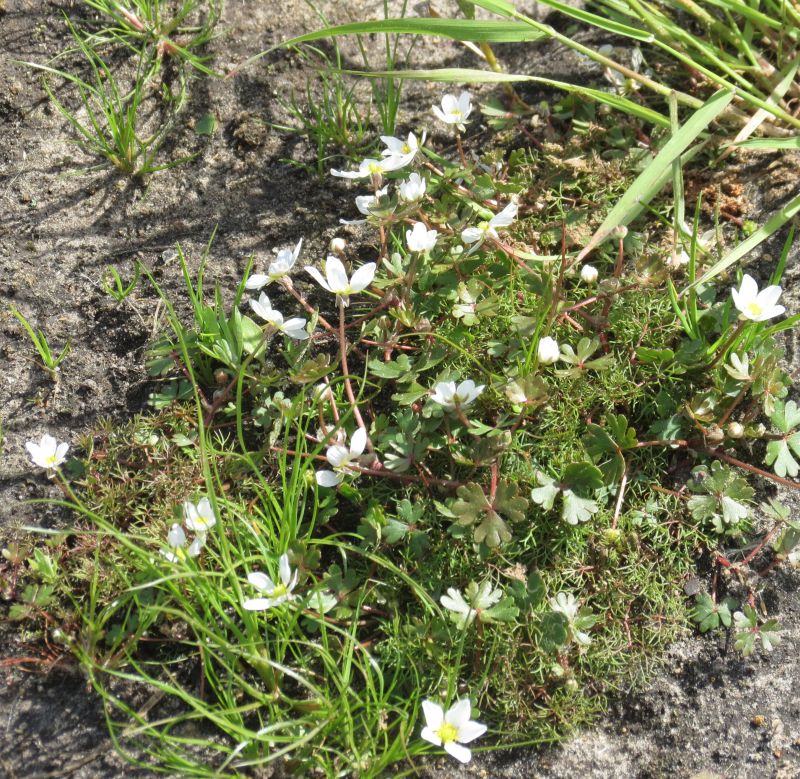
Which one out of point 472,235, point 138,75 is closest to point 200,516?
point 472,235

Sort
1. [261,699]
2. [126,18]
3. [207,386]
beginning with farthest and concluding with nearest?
[126,18] < [207,386] < [261,699]

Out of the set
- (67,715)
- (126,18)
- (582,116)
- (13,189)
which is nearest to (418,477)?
(67,715)

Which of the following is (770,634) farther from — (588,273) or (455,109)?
(455,109)

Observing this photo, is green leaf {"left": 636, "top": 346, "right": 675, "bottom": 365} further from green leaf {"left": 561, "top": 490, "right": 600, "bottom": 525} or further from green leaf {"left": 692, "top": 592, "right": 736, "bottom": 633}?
green leaf {"left": 692, "top": 592, "right": 736, "bottom": 633}

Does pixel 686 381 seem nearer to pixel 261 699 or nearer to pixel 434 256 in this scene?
pixel 434 256

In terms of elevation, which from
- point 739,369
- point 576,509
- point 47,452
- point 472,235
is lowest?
point 47,452
